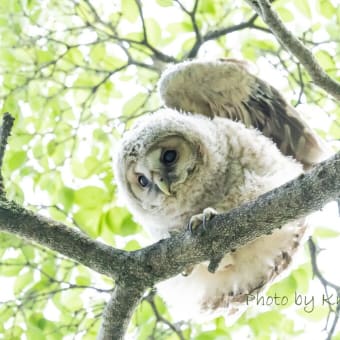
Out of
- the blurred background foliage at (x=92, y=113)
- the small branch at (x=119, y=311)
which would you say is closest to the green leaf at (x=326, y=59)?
the blurred background foliage at (x=92, y=113)

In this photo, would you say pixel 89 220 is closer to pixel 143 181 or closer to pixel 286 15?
pixel 143 181

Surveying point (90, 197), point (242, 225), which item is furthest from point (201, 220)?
point (90, 197)

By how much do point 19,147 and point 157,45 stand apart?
2.81 ft

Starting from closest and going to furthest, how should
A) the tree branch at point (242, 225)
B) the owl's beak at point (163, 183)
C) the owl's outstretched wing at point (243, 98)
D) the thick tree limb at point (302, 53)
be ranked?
the tree branch at point (242, 225) < the thick tree limb at point (302, 53) < the owl's beak at point (163, 183) < the owl's outstretched wing at point (243, 98)

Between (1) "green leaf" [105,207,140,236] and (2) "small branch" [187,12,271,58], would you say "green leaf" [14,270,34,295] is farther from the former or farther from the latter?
(2) "small branch" [187,12,271,58]

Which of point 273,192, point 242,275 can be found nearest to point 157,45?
point 242,275

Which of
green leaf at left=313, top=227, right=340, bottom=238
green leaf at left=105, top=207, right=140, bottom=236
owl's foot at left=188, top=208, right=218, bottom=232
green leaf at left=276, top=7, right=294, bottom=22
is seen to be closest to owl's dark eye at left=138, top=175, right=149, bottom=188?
green leaf at left=105, top=207, right=140, bottom=236

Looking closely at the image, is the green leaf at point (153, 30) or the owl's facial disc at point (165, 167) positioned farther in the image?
the green leaf at point (153, 30)

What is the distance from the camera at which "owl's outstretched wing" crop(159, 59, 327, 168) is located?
2.61 meters

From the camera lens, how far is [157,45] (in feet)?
10.7

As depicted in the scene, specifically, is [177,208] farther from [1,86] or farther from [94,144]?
[1,86]

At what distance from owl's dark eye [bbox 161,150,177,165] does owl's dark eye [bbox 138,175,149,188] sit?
0.11 meters

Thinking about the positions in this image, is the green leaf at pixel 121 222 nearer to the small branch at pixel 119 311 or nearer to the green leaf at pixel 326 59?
the small branch at pixel 119 311

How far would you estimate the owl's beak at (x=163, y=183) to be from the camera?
238 cm
